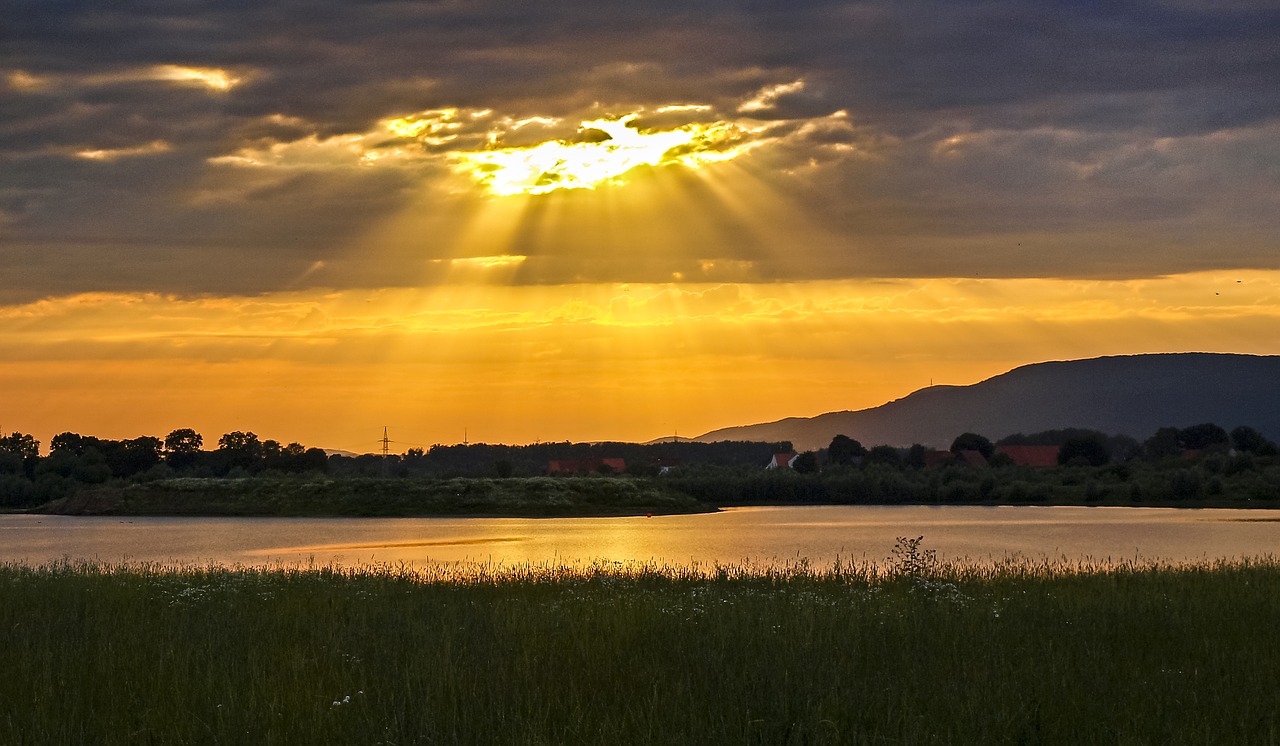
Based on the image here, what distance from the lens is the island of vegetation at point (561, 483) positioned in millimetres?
127438

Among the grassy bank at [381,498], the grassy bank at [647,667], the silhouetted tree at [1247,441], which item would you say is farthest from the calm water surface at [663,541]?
the silhouetted tree at [1247,441]

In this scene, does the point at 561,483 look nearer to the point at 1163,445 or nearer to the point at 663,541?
the point at 663,541

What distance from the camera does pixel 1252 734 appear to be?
1137cm

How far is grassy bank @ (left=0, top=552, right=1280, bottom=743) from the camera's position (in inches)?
456

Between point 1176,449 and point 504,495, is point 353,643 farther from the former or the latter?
point 1176,449

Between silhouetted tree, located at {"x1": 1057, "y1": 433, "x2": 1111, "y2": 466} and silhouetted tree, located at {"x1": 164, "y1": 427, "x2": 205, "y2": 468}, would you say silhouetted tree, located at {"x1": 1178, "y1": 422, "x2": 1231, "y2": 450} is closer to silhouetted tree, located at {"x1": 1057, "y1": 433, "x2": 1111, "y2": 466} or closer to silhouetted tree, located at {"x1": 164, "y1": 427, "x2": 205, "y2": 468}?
silhouetted tree, located at {"x1": 1057, "y1": 433, "x2": 1111, "y2": 466}

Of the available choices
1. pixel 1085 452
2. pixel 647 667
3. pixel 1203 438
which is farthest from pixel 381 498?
pixel 1203 438

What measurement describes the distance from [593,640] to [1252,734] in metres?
8.30

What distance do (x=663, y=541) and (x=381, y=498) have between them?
2569 inches

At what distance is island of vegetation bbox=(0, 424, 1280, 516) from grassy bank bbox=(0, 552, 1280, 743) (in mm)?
103383

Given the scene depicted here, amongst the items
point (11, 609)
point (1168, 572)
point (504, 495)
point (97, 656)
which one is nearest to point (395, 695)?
point (97, 656)

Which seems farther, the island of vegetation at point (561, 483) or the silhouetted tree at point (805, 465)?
the silhouetted tree at point (805, 465)

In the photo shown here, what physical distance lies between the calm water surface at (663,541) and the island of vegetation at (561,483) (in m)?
19.7

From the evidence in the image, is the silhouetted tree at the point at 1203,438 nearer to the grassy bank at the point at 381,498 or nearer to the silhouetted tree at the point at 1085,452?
the silhouetted tree at the point at 1085,452
